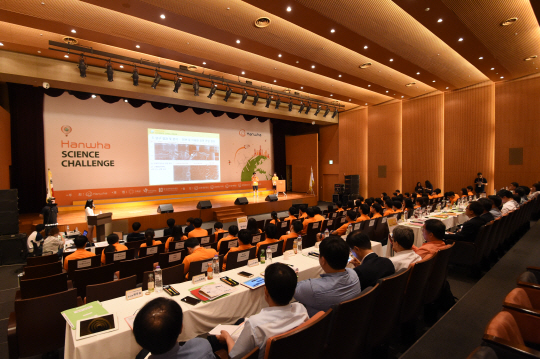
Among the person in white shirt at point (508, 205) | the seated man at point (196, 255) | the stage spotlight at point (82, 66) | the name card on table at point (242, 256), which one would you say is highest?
the stage spotlight at point (82, 66)

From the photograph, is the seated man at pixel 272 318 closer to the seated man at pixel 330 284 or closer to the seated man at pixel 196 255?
the seated man at pixel 330 284

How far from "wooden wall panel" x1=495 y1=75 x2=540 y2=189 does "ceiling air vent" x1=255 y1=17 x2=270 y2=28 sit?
9.23 m

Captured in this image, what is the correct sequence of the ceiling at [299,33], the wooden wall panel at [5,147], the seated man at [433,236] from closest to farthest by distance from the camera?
the seated man at [433,236] < the ceiling at [299,33] < the wooden wall panel at [5,147]

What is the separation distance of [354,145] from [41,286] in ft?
44.9

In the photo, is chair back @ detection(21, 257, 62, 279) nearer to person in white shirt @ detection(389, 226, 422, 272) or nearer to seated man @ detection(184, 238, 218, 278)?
seated man @ detection(184, 238, 218, 278)

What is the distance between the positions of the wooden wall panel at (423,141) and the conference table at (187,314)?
433 inches

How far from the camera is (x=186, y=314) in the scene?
6.45 feet

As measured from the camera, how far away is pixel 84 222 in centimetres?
763

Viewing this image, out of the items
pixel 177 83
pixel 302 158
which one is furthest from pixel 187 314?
pixel 302 158

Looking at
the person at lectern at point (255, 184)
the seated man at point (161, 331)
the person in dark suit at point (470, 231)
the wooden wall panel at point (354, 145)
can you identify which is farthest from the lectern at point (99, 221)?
the wooden wall panel at point (354, 145)

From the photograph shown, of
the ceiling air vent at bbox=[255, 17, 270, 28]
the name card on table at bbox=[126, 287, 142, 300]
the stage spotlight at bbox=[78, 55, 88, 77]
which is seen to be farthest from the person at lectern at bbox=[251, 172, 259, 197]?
the name card on table at bbox=[126, 287, 142, 300]

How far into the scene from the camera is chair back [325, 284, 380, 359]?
5.34 ft

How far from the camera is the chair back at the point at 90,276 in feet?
10.3

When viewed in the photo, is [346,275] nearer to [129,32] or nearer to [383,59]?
[129,32]
